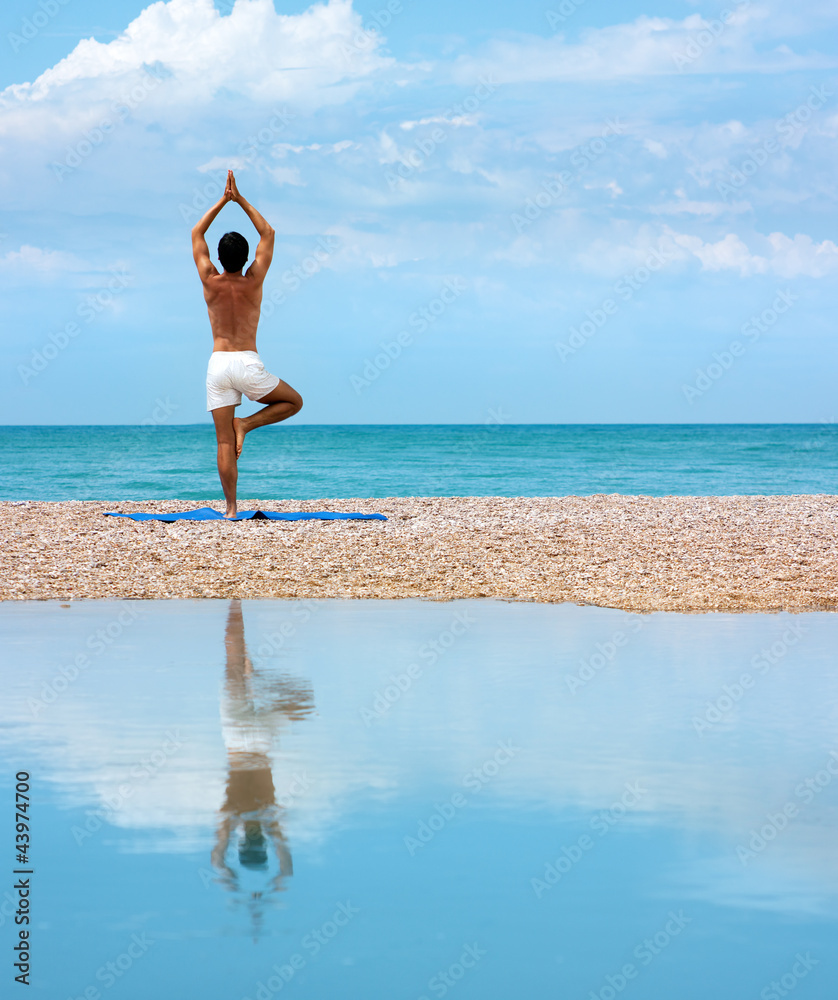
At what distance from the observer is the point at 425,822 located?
3.18 meters

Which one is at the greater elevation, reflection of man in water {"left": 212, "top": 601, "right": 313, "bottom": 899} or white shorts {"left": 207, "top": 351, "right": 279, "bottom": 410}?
white shorts {"left": 207, "top": 351, "right": 279, "bottom": 410}

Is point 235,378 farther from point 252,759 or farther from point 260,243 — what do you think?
point 252,759

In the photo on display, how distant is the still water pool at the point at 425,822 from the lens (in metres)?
2.42

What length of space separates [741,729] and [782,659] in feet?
4.77

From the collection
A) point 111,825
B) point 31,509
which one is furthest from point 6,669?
point 31,509

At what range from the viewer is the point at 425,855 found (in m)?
2.96

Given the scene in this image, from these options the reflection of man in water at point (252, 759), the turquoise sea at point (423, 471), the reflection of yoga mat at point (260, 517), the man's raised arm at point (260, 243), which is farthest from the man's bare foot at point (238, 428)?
the turquoise sea at point (423, 471)

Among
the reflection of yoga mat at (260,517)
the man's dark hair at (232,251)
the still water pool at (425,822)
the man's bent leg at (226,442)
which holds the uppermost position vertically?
the man's dark hair at (232,251)

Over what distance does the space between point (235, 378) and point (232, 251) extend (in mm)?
1202

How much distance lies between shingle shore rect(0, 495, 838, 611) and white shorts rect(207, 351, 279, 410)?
1.26 m

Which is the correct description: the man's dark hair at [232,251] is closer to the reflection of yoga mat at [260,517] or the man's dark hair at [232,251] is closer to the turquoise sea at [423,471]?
the reflection of yoga mat at [260,517]

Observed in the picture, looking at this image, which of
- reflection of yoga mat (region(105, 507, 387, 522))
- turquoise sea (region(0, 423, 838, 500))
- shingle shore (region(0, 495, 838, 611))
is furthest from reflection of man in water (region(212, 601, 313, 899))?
turquoise sea (region(0, 423, 838, 500))

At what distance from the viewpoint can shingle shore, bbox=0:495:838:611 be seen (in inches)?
306

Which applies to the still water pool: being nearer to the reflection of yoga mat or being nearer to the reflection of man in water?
the reflection of man in water
